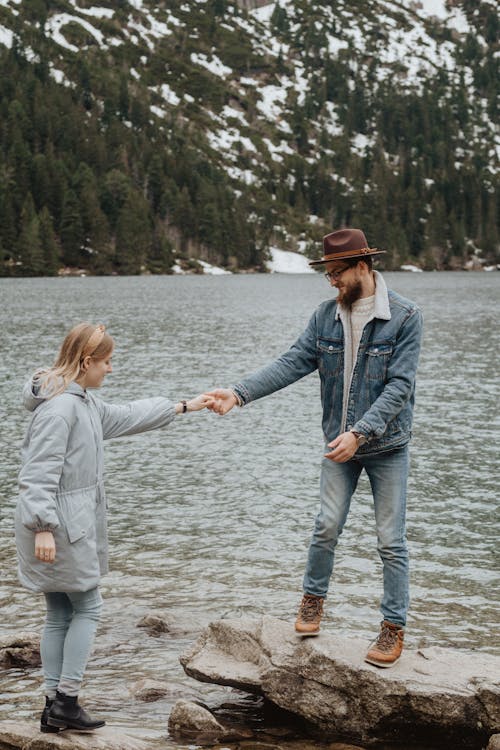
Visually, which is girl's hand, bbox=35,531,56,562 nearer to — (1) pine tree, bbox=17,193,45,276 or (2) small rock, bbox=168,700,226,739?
(2) small rock, bbox=168,700,226,739

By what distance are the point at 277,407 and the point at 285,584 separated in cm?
1907

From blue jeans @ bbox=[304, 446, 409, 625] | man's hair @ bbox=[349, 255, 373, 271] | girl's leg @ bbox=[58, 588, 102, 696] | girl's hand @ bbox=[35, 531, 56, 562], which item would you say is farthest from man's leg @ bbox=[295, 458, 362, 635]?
girl's hand @ bbox=[35, 531, 56, 562]

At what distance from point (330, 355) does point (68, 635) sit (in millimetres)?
3031

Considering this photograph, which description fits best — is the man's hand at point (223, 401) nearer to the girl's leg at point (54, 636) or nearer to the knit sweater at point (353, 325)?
the knit sweater at point (353, 325)

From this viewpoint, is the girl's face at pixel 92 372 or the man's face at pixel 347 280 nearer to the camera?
the girl's face at pixel 92 372

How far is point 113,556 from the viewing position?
1448cm

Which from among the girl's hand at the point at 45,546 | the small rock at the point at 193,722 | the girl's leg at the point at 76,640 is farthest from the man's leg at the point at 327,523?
the girl's hand at the point at 45,546

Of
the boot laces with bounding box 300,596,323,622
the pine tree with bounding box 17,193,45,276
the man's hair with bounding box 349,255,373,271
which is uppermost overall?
the pine tree with bounding box 17,193,45,276

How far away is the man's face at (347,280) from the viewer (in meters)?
7.49

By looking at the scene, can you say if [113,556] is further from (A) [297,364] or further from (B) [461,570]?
(A) [297,364]

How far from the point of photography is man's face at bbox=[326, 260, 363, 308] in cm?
749

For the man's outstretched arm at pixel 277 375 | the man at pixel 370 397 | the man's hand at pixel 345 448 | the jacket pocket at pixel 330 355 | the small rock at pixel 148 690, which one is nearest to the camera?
the man's hand at pixel 345 448

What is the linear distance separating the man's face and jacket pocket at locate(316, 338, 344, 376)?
0.34 m

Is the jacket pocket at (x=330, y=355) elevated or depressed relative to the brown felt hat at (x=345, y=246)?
depressed
